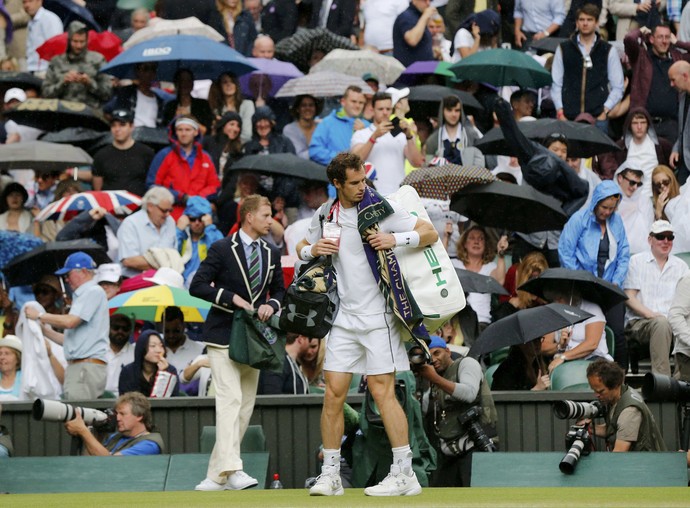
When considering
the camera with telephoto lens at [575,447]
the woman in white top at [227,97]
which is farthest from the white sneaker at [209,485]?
the woman in white top at [227,97]

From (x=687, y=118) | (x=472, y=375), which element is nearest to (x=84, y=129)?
(x=687, y=118)

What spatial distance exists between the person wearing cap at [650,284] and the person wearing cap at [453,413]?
2.41 m

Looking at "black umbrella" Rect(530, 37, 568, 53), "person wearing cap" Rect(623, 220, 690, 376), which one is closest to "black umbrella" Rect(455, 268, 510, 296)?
"person wearing cap" Rect(623, 220, 690, 376)

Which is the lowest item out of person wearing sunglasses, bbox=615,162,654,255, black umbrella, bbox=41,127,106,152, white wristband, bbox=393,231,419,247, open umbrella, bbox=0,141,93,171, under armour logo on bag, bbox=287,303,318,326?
under armour logo on bag, bbox=287,303,318,326

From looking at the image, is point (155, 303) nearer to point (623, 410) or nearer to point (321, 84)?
point (623, 410)

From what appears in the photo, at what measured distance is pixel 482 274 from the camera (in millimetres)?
15477

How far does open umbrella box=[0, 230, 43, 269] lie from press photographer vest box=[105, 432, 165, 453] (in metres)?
4.26

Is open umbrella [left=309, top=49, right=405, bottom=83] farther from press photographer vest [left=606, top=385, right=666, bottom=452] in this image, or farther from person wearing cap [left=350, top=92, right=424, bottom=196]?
press photographer vest [left=606, top=385, right=666, bottom=452]

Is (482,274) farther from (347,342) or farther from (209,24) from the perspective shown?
(209,24)

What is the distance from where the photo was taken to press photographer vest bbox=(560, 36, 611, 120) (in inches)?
779

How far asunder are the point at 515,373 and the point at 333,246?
12.2 ft

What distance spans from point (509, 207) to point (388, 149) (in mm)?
1983

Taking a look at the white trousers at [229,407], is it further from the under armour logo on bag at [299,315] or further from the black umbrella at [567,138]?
the black umbrella at [567,138]

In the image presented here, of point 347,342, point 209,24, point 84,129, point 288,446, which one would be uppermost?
point 209,24
